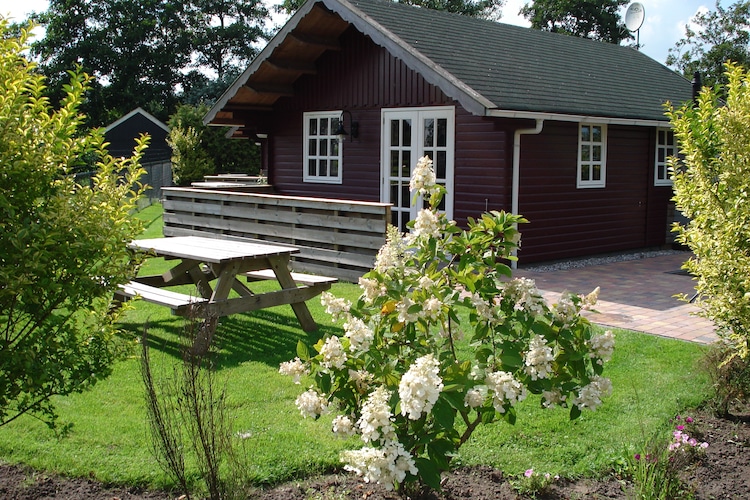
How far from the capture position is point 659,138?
1544 centimetres

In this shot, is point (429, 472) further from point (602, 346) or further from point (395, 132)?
point (395, 132)

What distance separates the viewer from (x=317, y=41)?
13859mm

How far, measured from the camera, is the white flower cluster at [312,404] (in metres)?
3.45

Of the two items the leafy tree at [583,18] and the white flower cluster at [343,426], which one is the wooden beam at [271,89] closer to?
the white flower cluster at [343,426]

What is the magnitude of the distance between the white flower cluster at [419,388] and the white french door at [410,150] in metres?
9.29

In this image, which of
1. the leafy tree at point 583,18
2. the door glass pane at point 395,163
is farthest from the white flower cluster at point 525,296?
the leafy tree at point 583,18

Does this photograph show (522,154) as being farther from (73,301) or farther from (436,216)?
(73,301)

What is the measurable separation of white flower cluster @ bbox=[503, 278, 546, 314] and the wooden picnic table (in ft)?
10.9

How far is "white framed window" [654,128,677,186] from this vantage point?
15.3 meters

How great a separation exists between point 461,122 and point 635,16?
10.7 meters

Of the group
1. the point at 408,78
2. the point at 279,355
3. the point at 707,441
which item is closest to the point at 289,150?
the point at 408,78

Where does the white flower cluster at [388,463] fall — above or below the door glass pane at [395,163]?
below

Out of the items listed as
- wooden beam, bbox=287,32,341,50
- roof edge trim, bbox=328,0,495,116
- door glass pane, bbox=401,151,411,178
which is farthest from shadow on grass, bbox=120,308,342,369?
wooden beam, bbox=287,32,341,50

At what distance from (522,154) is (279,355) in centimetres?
662
